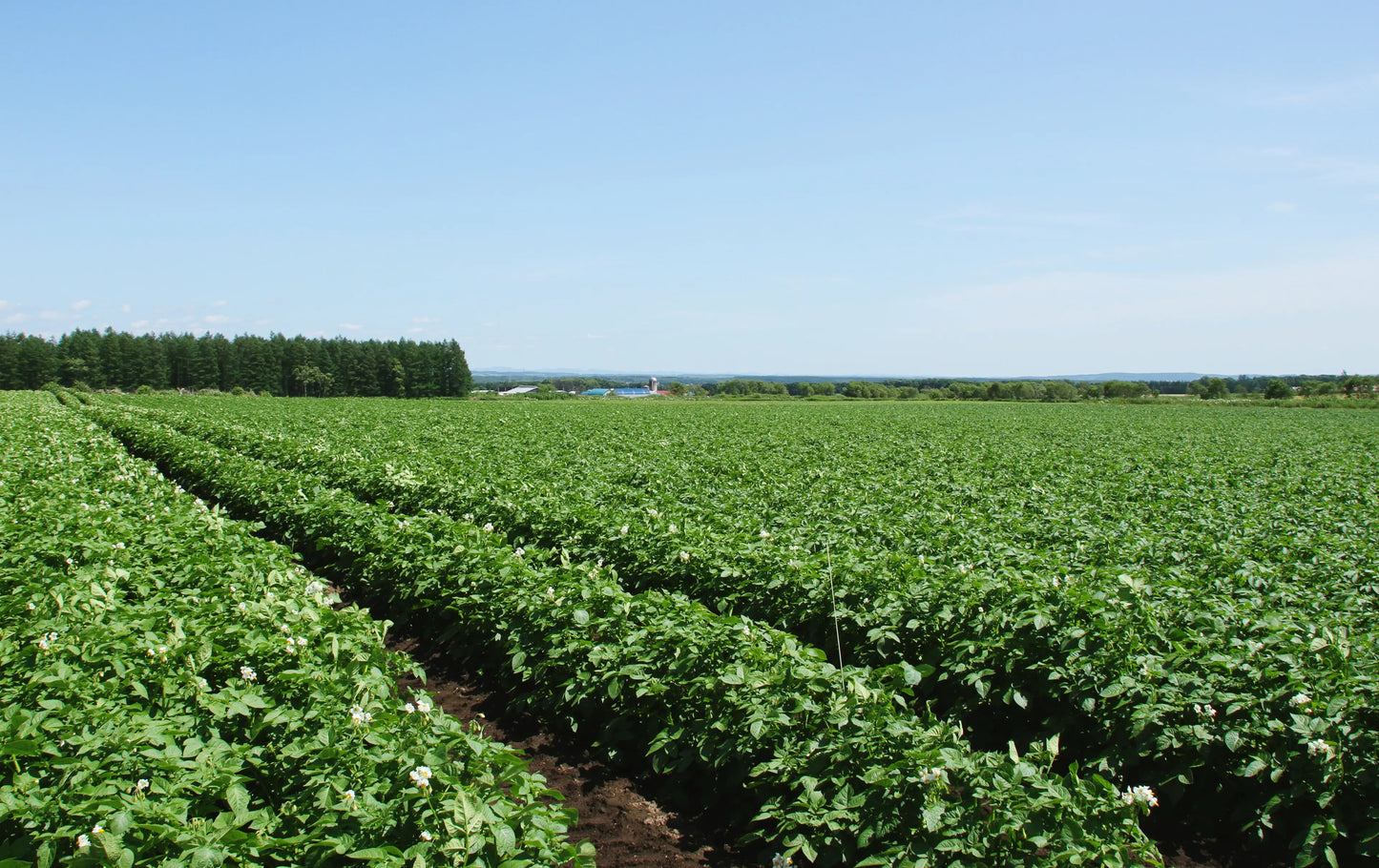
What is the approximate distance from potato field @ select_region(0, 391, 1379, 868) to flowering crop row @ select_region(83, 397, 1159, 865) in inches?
0.9

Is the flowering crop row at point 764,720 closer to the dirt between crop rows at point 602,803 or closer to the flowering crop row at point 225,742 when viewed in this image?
the dirt between crop rows at point 602,803

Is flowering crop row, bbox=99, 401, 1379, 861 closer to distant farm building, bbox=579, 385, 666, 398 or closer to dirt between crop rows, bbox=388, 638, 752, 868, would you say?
dirt between crop rows, bbox=388, 638, 752, 868

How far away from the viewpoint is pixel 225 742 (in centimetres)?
354

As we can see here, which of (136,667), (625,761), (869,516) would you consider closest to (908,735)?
(625,761)

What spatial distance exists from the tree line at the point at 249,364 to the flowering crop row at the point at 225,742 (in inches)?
3923

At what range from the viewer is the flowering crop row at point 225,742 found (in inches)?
109

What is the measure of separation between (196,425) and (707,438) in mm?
17360

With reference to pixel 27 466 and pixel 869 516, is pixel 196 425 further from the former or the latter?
pixel 869 516

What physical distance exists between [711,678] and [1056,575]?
3975 millimetres

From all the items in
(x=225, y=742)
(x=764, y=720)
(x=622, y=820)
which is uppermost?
(x=225, y=742)

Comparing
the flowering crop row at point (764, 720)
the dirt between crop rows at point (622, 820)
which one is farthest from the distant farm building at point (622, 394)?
the dirt between crop rows at point (622, 820)

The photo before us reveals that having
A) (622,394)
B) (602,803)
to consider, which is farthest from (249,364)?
(602,803)

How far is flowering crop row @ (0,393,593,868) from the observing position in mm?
2775

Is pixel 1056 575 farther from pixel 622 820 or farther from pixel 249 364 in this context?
pixel 249 364
